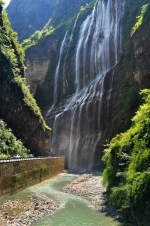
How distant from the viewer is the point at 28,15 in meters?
125

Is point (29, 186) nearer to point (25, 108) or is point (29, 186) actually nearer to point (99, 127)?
point (25, 108)

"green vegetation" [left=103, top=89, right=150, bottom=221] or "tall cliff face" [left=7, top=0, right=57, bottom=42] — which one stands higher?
"tall cliff face" [left=7, top=0, right=57, bottom=42]

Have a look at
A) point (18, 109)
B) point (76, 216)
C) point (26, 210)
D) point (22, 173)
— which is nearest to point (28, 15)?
point (18, 109)

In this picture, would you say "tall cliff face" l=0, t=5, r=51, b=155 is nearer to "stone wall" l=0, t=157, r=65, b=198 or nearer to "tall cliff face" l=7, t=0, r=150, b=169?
"stone wall" l=0, t=157, r=65, b=198

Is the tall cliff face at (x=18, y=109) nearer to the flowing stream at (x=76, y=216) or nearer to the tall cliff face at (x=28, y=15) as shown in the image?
the flowing stream at (x=76, y=216)

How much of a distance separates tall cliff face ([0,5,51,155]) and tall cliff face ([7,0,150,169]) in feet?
30.2

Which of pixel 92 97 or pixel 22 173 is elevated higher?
pixel 92 97

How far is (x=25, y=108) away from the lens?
125ft

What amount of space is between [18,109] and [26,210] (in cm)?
2291

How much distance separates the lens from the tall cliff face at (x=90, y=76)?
4275 centimetres

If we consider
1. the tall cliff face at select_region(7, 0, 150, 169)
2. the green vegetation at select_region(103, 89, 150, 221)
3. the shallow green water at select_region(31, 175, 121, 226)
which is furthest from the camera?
the tall cliff face at select_region(7, 0, 150, 169)

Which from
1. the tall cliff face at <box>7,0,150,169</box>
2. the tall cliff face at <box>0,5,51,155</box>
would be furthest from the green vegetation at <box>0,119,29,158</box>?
the tall cliff face at <box>7,0,150,169</box>

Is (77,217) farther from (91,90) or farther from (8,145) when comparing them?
(91,90)

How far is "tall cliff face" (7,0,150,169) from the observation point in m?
42.8
